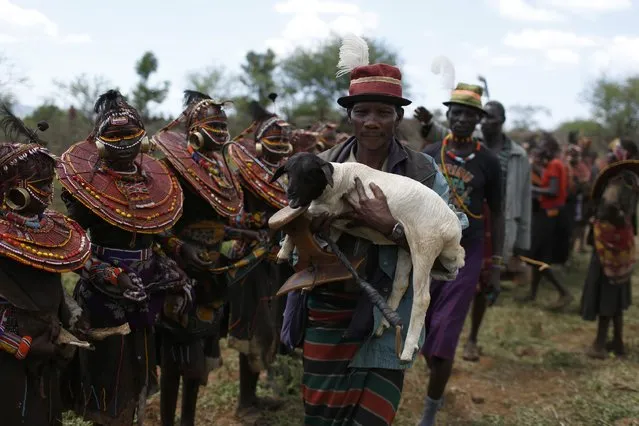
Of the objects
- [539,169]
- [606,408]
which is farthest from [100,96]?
[539,169]

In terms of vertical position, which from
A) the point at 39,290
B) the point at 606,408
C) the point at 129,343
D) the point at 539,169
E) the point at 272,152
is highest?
→ the point at 539,169

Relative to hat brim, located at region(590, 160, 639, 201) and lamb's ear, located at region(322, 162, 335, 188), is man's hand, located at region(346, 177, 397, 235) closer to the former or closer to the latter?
lamb's ear, located at region(322, 162, 335, 188)

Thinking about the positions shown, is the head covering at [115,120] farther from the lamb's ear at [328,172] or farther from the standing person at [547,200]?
the standing person at [547,200]

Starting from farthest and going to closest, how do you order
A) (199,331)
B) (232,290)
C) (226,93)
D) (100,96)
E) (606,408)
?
(226,93) < (606,408) < (232,290) < (199,331) < (100,96)

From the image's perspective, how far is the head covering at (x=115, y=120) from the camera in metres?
3.38

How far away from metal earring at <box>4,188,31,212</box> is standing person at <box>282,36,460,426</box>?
1.28m

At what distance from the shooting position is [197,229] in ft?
13.8

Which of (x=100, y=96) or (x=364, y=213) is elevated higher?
(x=100, y=96)

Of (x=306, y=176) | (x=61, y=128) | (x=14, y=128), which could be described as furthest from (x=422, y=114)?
(x=61, y=128)

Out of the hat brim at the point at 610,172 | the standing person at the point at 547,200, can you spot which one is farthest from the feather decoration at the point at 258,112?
the standing person at the point at 547,200

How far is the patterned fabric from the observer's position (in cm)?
673

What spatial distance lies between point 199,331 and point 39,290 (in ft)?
4.43

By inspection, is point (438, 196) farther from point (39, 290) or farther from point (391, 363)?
point (39, 290)

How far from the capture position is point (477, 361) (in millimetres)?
6785
